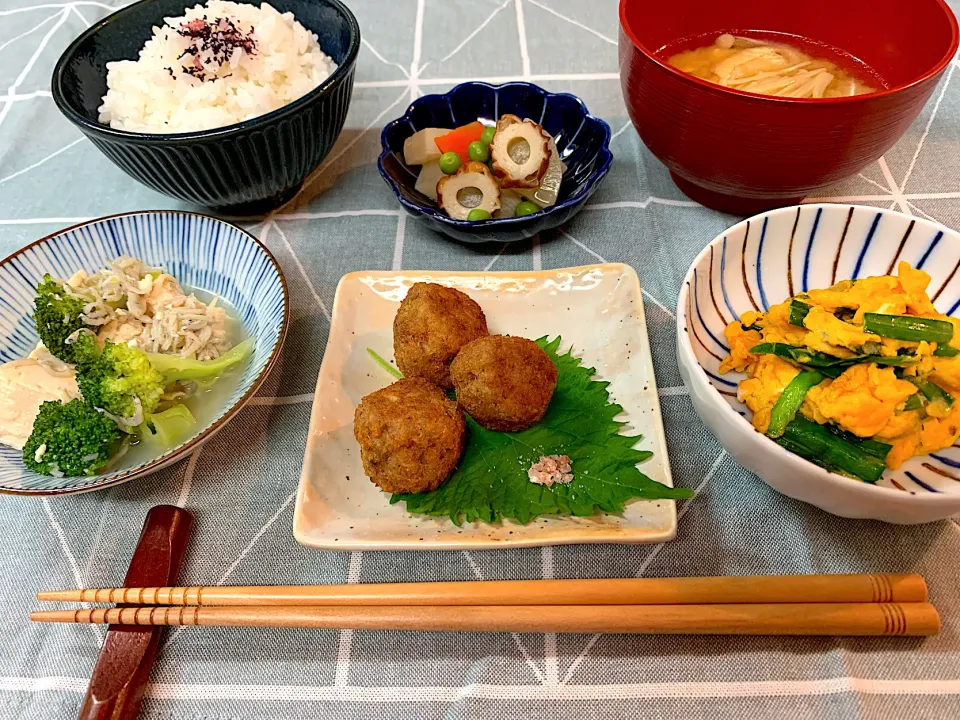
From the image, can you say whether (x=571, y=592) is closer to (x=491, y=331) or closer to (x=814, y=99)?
(x=491, y=331)

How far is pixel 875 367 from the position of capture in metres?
1.22

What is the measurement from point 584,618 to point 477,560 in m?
0.28

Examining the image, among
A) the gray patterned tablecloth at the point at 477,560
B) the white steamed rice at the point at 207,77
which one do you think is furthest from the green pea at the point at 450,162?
the white steamed rice at the point at 207,77

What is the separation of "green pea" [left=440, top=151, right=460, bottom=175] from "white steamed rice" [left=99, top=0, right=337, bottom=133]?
485 millimetres

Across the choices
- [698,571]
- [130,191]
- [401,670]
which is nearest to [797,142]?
[698,571]

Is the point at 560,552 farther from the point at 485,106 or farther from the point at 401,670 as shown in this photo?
the point at 485,106

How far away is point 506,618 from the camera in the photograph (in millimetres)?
1164

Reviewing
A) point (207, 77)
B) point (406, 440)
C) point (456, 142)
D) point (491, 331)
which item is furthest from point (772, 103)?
point (207, 77)

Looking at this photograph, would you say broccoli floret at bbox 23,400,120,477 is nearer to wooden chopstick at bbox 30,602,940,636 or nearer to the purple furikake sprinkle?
wooden chopstick at bbox 30,602,940,636

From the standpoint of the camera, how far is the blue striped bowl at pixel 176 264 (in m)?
1.60

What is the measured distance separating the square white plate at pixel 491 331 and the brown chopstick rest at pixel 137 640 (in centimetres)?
29

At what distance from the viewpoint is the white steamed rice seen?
1890 millimetres

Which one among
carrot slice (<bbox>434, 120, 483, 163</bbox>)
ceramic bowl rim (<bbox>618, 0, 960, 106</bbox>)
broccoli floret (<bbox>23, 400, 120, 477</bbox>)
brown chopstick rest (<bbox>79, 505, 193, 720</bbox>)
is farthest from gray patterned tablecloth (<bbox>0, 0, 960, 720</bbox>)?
ceramic bowl rim (<bbox>618, 0, 960, 106</bbox>)

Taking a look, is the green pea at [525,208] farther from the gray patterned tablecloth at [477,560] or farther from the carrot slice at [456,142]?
the carrot slice at [456,142]
